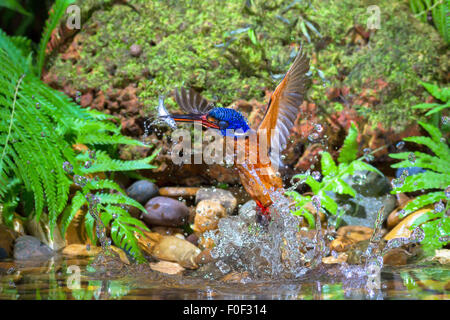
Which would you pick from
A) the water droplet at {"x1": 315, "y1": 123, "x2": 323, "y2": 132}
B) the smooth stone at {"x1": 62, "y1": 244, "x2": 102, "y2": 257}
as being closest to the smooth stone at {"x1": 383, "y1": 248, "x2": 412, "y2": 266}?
the water droplet at {"x1": 315, "y1": 123, "x2": 323, "y2": 132}

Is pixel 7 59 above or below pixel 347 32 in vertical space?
below

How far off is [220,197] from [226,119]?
1839 mm

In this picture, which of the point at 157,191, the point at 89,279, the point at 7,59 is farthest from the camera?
the point at 157,191

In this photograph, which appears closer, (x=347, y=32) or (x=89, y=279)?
(x=89, y=279)

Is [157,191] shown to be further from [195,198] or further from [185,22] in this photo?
[185,22]

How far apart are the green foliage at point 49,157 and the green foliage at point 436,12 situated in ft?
10.0

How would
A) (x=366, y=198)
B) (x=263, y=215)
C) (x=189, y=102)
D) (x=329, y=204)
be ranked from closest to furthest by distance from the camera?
(x=189, y=102), (x=263, y=215), (x=329, y=204), (x=366, y=198)

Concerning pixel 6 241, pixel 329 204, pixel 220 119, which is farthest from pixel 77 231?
pixel 329 204

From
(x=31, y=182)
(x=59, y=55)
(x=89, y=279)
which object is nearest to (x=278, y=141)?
(x=89, y=279)

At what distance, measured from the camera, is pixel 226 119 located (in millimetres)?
2320

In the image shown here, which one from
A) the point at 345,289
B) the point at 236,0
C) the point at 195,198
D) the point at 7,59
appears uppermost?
the point at 236,0

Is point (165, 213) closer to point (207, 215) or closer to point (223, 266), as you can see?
point (207, 215)

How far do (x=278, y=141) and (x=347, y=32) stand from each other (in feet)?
7.34

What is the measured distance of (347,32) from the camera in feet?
15.3
